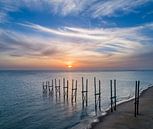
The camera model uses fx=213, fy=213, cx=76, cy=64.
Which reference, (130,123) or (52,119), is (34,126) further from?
(130,123)

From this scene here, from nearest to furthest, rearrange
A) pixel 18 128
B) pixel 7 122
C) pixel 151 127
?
pixel 151 127, pixel 18 128, pixel 7 122

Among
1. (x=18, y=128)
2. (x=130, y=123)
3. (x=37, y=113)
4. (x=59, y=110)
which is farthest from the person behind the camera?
(x=59, y=110)

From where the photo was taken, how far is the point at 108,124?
92.1 feet

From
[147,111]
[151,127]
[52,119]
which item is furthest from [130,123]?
[52,119]

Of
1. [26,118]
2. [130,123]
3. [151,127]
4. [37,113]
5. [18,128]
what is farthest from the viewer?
[37,113]

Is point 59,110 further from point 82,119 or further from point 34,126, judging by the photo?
point 34,126

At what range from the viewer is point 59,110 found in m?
42.7

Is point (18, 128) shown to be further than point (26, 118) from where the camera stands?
No

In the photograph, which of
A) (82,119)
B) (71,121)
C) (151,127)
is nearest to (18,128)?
(71,121)

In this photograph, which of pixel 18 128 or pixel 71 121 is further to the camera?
pixel 71 121

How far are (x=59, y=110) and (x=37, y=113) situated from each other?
4.76 meters

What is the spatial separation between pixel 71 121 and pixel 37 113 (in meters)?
9.23

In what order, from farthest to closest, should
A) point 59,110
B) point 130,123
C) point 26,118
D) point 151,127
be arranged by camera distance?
point 59,110 → point 26,118 → point 130,123 → point 151,127

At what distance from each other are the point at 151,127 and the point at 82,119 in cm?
1189
